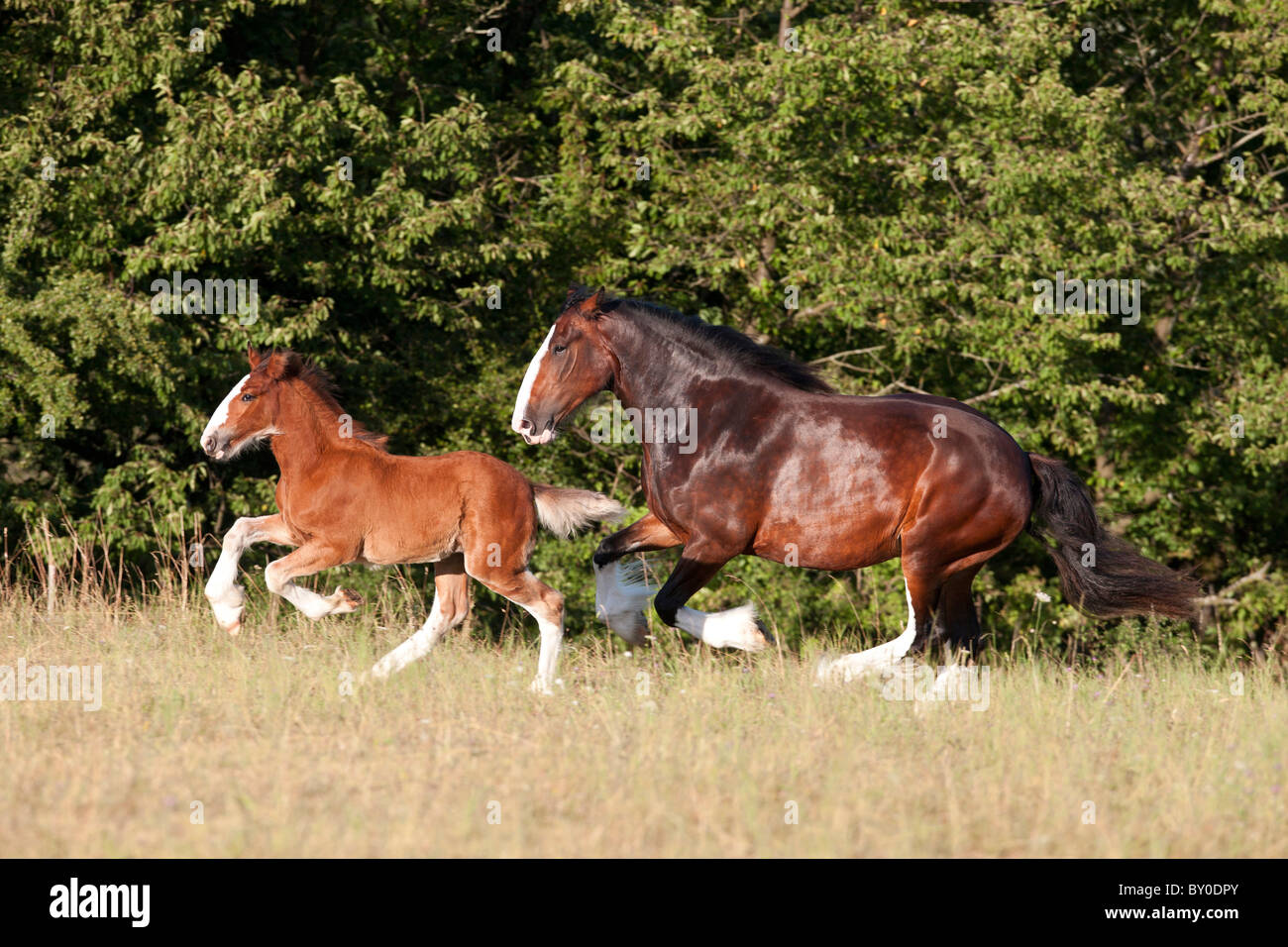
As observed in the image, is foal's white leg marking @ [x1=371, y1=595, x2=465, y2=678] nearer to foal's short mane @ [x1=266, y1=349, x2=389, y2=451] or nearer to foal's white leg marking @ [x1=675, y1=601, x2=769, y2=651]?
foal's short mane @ [x1=266, y1=349, x2=389, y2=451]

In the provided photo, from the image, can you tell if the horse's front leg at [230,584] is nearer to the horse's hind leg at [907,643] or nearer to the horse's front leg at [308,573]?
the horse's front leg at [308,573]

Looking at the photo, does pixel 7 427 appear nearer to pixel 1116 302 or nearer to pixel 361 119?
pixel 361 119

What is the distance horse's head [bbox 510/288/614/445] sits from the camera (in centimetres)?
690

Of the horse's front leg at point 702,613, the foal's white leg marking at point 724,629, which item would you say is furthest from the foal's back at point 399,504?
the foal's white leg marking at point 724,629

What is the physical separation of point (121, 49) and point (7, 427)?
3645 millimetres

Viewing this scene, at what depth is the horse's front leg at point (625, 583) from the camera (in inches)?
276

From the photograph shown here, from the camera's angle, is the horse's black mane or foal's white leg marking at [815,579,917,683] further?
the horse's black mane

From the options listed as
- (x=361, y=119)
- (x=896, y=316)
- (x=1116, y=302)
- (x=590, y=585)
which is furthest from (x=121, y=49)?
(x=1116, y=302)

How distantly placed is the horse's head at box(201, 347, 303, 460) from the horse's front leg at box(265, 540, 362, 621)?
613 mm

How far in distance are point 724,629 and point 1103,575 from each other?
2162 millimetres

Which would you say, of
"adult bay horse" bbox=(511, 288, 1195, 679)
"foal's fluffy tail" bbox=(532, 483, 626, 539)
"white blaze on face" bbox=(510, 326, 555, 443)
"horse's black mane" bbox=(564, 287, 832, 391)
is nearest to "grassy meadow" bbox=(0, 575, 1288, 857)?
"adult bay horse" bbox=(511, 288, 1195, 679)

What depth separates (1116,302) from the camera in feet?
44.0

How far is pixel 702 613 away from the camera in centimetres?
689

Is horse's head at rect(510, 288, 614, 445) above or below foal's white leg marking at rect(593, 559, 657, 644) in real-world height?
above
